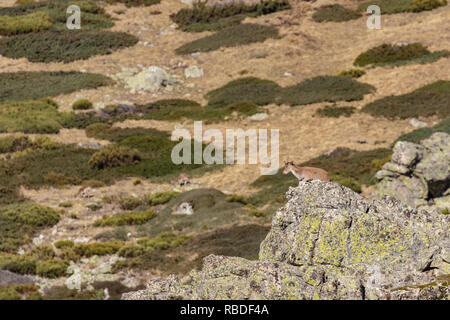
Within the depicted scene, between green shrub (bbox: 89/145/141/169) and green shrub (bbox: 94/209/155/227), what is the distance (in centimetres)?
869

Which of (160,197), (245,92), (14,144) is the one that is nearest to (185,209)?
(160,197)

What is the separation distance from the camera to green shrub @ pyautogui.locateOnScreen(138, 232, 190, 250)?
2756cm

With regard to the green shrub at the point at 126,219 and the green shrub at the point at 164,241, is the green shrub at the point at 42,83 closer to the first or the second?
the green shrub at the point at 126,219

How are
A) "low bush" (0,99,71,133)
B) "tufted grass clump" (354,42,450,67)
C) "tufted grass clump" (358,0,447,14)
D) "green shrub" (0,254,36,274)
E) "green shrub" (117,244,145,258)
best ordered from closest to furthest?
"green shrub" (0,254,36,274) < "green shrub" (117,244,145,258) < "low bush" (0,99,71,133) < "tufted grass clump" (354,42,450,67) < "tufted grass clump" (358,0,447,14)

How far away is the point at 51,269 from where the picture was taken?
25891 millimetres

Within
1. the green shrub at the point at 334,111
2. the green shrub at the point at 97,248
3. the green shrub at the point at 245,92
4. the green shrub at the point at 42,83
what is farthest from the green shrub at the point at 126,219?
the green shrub at the point at 42,83

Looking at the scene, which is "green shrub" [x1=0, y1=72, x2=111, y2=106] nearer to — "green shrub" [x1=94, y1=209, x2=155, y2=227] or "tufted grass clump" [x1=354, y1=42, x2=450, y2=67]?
"tufted grass clump" [x1=354, y1=42, x2=450, y2=67]

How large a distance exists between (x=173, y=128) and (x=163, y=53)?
17.9 meters

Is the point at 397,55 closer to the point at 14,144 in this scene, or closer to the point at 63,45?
the point at 14,144

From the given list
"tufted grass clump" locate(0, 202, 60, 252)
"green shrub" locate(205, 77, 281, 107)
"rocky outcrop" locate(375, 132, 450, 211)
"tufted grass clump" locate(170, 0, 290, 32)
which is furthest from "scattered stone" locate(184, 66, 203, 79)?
"rocky outcrop" locate(375, 132, 450, 211)

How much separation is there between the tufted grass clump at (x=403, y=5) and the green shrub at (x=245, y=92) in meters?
18.1

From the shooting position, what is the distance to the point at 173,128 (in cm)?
4872

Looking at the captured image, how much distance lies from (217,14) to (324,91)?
83.7 feet

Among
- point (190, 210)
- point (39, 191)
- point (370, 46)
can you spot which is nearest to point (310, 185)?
point (190, 210)
